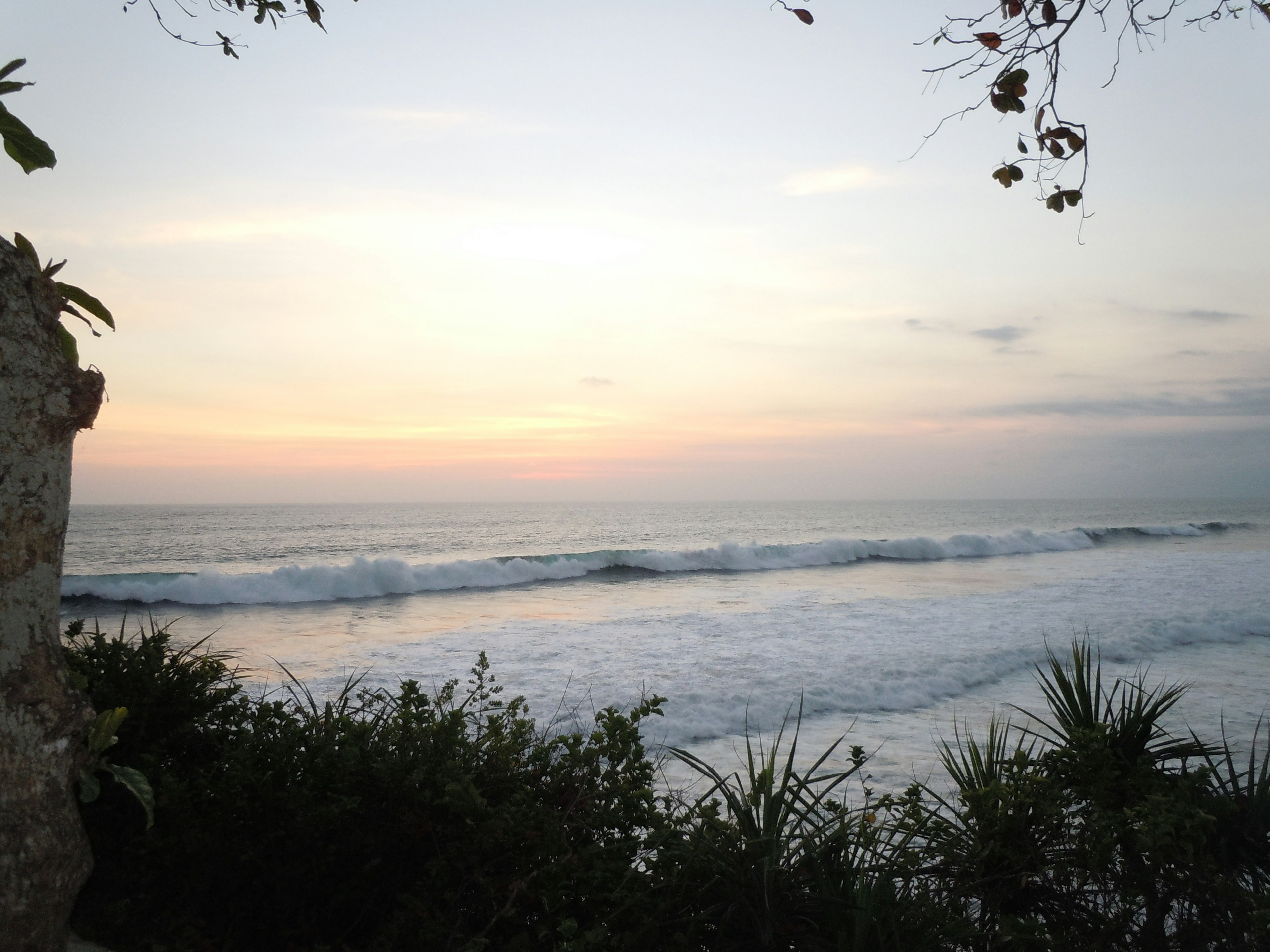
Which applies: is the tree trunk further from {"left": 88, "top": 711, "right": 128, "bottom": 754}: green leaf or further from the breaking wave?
the breaking wave

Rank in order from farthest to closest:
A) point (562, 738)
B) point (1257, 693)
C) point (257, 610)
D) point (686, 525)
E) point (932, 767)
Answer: point (686, 525) < point (257, 610) < point (1257, 693) < point (932, 767) < point (562, 738)

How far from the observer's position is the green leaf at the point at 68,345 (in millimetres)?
2385

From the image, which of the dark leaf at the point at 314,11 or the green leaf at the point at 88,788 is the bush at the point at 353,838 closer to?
the green leaf at the point at 88,788

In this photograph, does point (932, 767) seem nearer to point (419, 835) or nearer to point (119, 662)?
point (419, 835)

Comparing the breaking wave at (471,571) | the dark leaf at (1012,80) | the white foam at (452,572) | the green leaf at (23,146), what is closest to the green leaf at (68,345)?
the green leaf at (23,146)

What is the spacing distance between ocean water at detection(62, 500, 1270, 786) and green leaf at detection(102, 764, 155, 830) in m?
1.41

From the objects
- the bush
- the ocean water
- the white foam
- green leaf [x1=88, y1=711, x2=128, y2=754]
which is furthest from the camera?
the white foam

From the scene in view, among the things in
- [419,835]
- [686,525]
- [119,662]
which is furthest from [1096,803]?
[686,525]

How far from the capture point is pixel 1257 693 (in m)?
9.30

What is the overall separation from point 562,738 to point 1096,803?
248cm

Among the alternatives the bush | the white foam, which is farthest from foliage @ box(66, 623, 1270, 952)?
the white foam

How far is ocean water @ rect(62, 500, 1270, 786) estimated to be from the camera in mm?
9000

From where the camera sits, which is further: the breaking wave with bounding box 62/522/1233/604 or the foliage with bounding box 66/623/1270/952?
the breaking wave with bounding box 62/522/1233/604

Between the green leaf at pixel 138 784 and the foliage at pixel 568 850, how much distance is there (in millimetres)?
327
